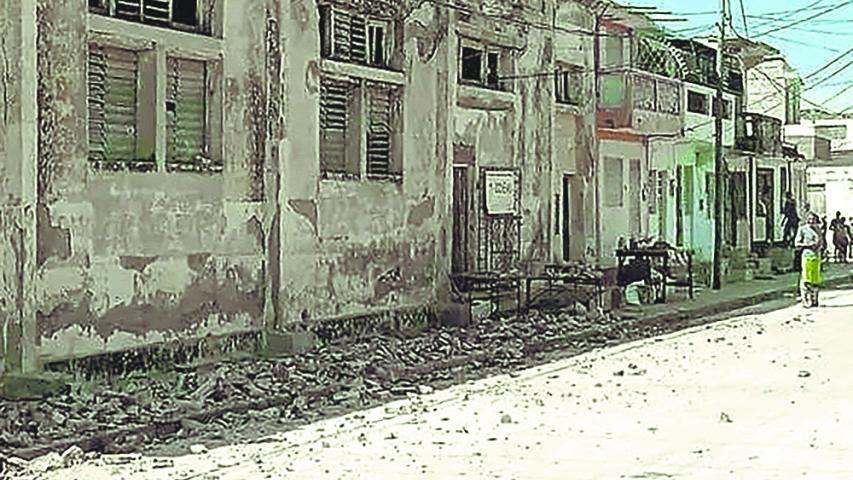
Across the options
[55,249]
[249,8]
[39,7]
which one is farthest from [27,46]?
[249,8]

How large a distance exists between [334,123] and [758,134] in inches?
1034

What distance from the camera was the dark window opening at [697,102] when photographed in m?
36.8

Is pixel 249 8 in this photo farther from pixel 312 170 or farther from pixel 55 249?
pixel 55 249

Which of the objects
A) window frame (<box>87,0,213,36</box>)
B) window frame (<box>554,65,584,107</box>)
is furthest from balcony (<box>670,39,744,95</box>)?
window frame (<box>87,0,213,36</box>)

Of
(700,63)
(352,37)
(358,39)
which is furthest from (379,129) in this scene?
(700,63)

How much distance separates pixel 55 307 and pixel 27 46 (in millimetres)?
2625

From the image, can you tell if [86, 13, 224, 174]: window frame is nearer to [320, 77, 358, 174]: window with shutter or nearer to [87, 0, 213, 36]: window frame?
[87, 0, 213, 36]: window frame

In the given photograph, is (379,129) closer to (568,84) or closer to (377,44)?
(377,44)

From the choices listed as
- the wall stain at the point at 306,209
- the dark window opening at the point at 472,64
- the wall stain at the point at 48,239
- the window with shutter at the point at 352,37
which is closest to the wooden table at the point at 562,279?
the dark window opening at the point at 472,64

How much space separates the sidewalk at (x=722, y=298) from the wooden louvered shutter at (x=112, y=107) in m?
11.9

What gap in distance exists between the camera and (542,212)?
25.5 metres

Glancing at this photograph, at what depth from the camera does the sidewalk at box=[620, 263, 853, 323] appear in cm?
2616

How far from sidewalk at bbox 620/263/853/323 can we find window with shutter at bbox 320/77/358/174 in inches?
296

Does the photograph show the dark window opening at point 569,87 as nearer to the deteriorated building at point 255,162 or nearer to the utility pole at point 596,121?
the utility pole at point 596,121
